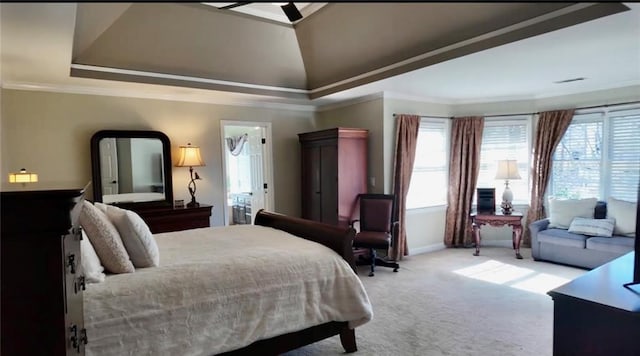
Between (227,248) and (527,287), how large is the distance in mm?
3268

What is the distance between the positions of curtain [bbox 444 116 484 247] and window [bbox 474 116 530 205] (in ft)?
0.86

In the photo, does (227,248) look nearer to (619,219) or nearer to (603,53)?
(603,53)

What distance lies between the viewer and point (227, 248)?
102 inches

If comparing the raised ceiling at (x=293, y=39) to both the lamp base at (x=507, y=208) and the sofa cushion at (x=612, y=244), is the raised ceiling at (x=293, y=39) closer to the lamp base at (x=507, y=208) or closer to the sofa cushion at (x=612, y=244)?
the lamp base at (x=507, y=208)

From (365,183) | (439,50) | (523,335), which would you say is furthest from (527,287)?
(439,50)

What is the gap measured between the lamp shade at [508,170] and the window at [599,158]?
0.61m

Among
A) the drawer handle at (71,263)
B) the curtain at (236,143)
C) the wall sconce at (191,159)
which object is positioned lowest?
the drawer handle at (71,263)

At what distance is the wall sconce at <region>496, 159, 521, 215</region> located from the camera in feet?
17.0

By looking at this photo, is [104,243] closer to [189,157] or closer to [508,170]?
[189,157]

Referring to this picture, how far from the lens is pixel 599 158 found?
488 cm

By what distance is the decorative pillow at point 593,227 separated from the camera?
14.4 feet

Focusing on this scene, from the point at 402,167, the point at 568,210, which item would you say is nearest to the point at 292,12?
the point at 402,167

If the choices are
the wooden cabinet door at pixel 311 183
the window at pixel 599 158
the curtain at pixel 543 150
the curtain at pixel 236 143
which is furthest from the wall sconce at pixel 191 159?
the window at pixel 599 158

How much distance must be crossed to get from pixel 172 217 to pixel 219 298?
272 cm
